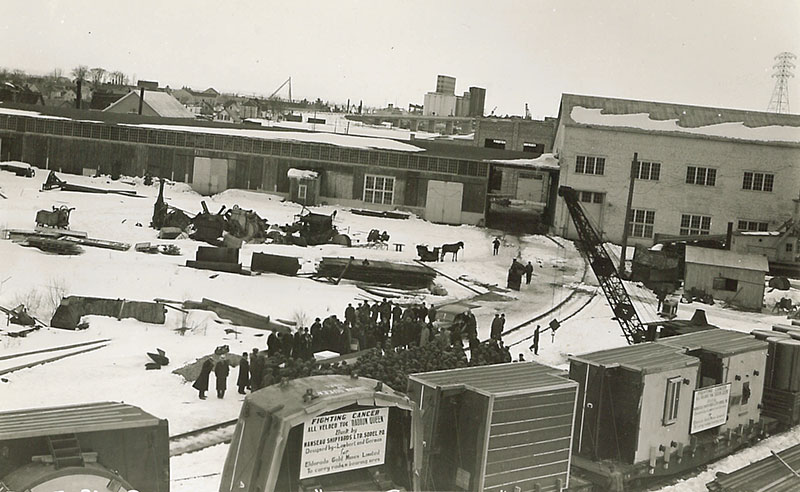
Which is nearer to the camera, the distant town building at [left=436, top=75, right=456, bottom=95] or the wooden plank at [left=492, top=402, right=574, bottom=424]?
the wooden plank at [left=492, top=402, right=574, bottom=424]

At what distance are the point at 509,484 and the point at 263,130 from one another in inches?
639

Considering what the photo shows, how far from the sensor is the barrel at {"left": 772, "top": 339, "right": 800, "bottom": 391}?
1375 centimetres

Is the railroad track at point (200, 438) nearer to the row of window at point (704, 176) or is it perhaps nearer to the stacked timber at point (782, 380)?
the stacked timber at point (782, 380)

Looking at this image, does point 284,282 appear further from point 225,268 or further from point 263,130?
point 263,130

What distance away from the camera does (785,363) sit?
1377 cm

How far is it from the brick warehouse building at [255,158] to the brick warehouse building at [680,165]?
9.72 ft

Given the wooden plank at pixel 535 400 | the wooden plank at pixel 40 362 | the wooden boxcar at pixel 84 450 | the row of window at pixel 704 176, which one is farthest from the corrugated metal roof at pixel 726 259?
the wooden boxcar at pixel 84 450

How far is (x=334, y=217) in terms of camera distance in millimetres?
20016

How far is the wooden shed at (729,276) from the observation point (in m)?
19.0

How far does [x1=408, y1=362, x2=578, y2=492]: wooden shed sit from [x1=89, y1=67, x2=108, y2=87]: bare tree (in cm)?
828

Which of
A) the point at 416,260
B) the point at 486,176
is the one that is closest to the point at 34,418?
the point at 416,260

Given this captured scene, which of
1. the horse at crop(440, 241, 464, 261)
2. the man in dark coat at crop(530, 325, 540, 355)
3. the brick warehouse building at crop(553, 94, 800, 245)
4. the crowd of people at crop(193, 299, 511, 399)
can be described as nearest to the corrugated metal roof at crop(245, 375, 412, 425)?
the crowd of people at crop(193, 299, 511, 399)

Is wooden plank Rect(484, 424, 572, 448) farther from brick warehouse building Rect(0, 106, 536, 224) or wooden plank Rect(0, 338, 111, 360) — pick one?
brick warehouse building Rect(0, 106, 536, 224)

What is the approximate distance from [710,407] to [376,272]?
7.07m
